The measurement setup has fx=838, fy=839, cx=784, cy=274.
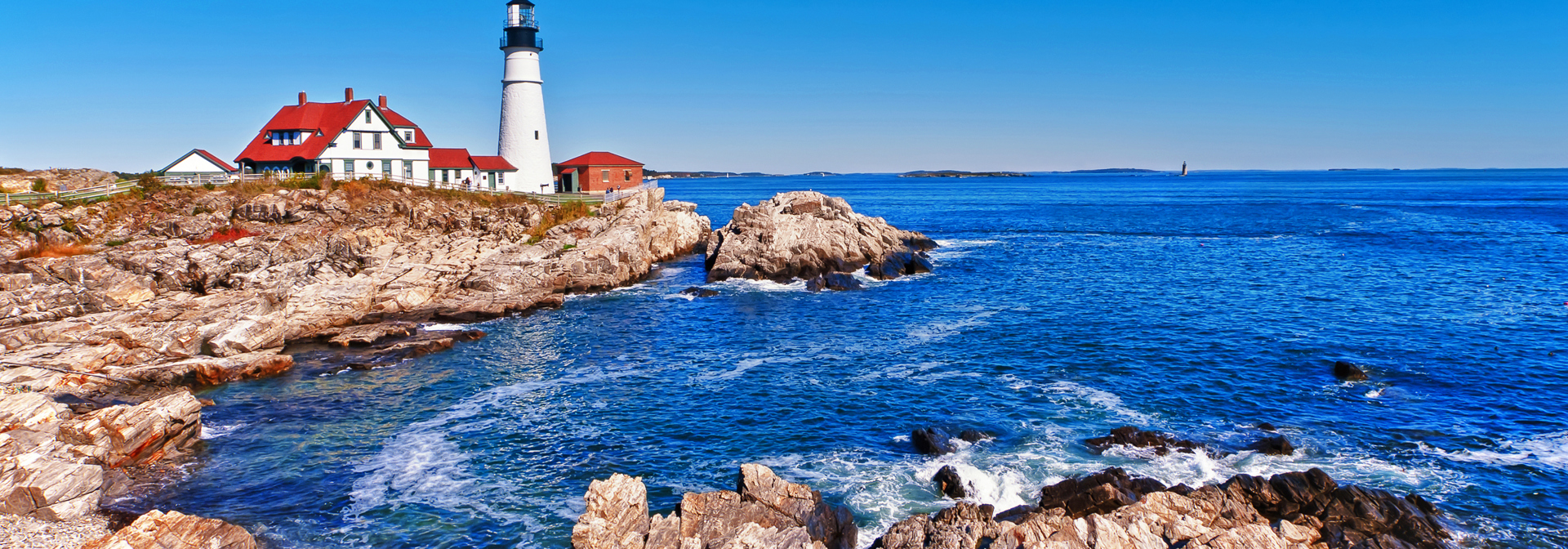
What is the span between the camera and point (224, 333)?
105 ft

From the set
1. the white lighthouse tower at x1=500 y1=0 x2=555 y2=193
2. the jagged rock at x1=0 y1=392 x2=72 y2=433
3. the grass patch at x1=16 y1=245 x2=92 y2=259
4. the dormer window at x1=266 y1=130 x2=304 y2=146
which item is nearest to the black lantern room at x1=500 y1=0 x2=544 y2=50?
the white lighthouse tower at x1=500 y1=0 x2=555 y2=193

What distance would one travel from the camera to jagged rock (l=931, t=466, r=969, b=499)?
2069 centimetres

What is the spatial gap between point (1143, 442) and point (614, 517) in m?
14.8

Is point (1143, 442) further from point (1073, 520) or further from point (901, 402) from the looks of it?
point (901, 402)

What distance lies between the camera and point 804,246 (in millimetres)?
56000

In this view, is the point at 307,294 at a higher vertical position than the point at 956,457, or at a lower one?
higher

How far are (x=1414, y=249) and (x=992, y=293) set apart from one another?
140 ft

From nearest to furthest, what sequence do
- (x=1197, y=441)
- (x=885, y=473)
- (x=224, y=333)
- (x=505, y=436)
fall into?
(x=885, y=473) → (x=1197, y=441) → (x=505, y=436) → (x=224, y=333)

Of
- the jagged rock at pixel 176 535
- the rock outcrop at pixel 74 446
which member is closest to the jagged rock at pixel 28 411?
the rock outcrop at pixel 74 446

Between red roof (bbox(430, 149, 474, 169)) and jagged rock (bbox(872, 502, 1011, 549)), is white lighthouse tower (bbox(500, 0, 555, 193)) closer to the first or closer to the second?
red roof (bbox(430, 149, 474, 169))

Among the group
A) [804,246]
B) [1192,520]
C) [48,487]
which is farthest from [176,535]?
[804,246]

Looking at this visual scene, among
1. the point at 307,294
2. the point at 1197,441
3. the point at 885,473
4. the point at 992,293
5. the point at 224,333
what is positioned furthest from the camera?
the point at 992,293

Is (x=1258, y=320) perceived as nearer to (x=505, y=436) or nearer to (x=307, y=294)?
(x=505, y=436)

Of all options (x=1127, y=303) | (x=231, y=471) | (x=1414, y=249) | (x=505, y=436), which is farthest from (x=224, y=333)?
(x=1414, y=249)
